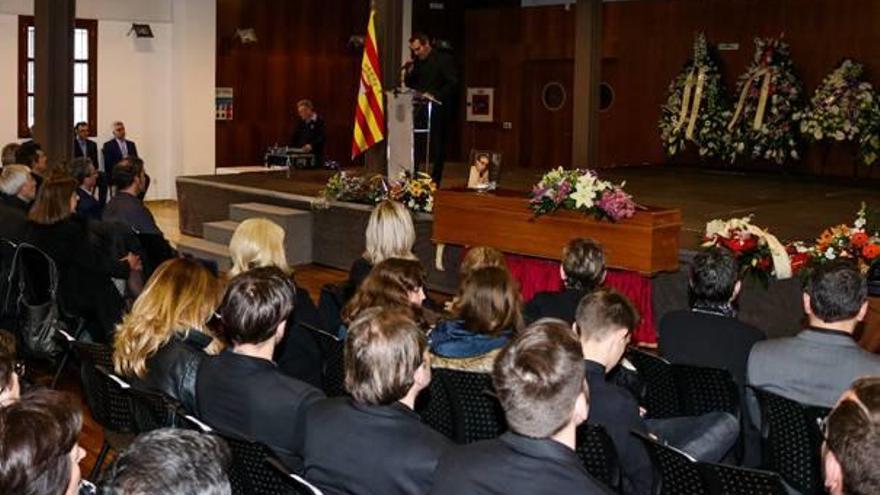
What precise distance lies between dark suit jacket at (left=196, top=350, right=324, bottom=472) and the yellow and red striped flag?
7.14 metres

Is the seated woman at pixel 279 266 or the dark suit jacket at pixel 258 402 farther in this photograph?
the seated woman at pixel 279 266

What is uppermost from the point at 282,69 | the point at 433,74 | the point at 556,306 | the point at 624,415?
the point at 282,69

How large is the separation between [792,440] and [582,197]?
4.07 meters

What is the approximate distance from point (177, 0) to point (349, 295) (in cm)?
1129

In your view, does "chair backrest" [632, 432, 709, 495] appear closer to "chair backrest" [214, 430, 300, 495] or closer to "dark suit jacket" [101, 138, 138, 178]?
"chair backrest" [214, 430, 300, 495]

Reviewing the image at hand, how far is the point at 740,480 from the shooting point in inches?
119

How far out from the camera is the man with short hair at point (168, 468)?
2.01 m

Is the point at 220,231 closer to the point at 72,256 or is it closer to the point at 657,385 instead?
the point at 72,256

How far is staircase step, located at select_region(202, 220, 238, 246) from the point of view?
1114 centimetres

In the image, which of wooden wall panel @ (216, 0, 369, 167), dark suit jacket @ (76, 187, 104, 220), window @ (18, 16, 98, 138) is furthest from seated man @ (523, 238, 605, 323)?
wooden wall panel @ (216, 0, 369, 167)

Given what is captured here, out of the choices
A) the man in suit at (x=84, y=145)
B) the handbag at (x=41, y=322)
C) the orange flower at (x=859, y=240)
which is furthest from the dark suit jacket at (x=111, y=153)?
the orange flower at (x=859, y=240)

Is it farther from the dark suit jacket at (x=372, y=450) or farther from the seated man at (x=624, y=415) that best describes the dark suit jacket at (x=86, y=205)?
the dark suit jacket at (x=372, y=450)

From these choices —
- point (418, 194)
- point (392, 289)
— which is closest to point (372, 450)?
point (392, 289)

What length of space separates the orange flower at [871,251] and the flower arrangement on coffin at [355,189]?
473cm
